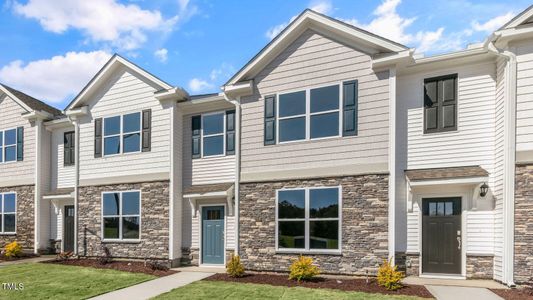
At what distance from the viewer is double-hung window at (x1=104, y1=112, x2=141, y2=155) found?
13.9 metres

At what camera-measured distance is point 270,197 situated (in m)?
11.4

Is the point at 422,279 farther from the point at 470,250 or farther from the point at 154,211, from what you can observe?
the point at 154,211

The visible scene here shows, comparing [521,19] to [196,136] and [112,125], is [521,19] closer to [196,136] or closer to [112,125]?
[196,136]

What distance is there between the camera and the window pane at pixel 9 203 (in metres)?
16.9

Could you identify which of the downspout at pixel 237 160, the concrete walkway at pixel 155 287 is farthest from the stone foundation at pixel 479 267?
the concrete walkway at pixel 155 287

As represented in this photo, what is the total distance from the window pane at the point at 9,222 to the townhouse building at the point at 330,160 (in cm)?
475

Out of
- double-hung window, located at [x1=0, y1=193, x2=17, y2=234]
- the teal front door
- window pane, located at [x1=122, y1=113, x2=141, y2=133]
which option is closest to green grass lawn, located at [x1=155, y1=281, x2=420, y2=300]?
the teal front door

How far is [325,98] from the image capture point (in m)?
10.8

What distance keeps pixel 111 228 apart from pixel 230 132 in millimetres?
6156

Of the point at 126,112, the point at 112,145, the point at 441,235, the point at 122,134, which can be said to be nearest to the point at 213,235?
the point at 122,134

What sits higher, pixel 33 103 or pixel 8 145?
pixel 33 103

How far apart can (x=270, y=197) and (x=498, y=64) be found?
24.4 ft

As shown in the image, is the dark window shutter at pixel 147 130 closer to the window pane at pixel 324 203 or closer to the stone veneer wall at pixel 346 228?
the stone veneer wall at pixel 346 228

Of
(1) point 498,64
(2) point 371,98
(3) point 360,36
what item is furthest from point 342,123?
(1) point 498,64
